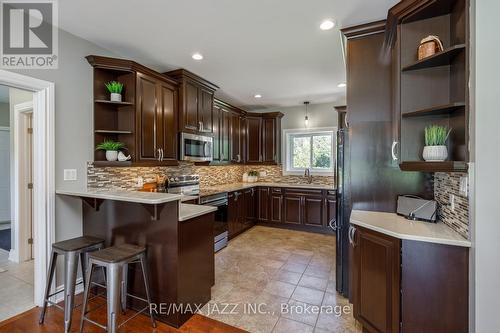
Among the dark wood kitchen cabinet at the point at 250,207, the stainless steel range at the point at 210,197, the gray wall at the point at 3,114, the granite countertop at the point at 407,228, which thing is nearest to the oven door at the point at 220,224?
the stainless steel range at the point at 210,197

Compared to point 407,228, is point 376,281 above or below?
below

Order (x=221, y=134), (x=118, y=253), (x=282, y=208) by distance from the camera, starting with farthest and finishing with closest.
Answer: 1. (x=282, y=208)
2. (x=221, y=134)
3. (x=118, y=253)

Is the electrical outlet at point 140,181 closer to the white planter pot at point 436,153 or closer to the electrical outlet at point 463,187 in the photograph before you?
the white planter pot at point 436,153

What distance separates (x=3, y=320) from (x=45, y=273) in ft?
1.36

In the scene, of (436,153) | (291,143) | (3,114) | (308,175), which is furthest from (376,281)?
(3,114)

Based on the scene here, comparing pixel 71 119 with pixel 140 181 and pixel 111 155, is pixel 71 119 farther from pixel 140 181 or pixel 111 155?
pixel 140 181

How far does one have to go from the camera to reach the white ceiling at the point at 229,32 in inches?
80.6

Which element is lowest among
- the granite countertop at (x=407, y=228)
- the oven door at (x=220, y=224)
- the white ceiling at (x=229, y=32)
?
the oven door at (x=220, y=224)

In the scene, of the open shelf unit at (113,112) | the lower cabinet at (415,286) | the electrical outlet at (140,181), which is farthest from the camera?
the electrical outlet at (140,181)

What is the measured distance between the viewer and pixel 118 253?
1958 millimetres

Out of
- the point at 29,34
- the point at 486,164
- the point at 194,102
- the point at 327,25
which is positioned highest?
the point at 327,25

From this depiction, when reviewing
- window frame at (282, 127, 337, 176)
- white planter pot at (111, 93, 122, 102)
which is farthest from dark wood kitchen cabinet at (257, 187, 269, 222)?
white planter pot at (111, 93, 122, 102)

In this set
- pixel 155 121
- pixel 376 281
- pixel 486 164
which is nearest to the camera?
pixel 486 164

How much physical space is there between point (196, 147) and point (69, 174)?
172cm
